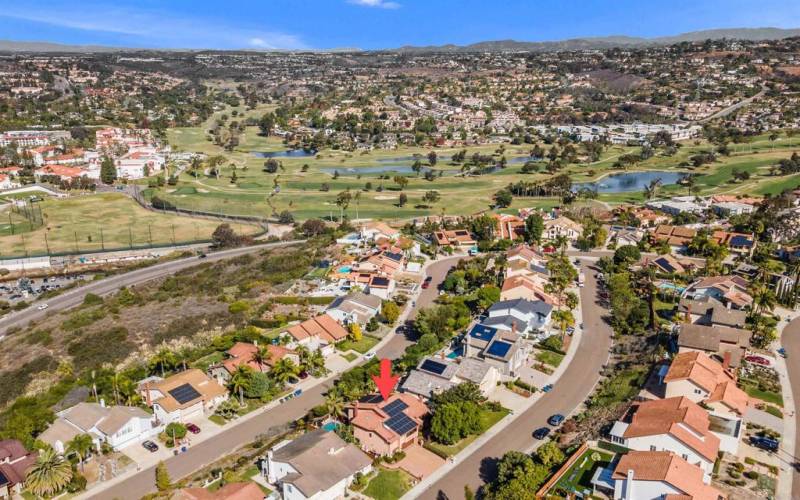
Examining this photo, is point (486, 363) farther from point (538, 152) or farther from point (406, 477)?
point (538, 152)

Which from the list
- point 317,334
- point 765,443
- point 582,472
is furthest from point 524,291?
point 582,472

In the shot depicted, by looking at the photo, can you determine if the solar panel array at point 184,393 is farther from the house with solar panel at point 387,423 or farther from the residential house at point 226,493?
the house with solar panel at point 387,423

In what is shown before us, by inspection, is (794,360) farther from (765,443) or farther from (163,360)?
(163,360)

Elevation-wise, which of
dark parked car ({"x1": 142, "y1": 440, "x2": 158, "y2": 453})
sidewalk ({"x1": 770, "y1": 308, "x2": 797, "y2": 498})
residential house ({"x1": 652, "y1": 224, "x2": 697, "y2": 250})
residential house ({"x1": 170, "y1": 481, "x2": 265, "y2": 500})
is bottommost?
dark parked car ({"x1": 142, "y1": 440, "x2": 158, "y2": 453})

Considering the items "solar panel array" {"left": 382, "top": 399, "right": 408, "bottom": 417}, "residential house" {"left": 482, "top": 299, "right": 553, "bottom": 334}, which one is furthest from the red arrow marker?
"residential house" {"left": 482, "top": 299, "right": 553, "bottom": 334}

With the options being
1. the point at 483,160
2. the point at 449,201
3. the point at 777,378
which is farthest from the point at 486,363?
the point at 483,160

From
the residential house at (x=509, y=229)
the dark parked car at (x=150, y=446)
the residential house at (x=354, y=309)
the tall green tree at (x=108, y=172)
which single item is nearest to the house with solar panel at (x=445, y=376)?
the residential house at (x=354, y=309)

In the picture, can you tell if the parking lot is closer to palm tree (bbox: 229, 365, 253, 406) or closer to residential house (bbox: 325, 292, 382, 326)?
residential house (bbox: 325, 292, 382, 326)
